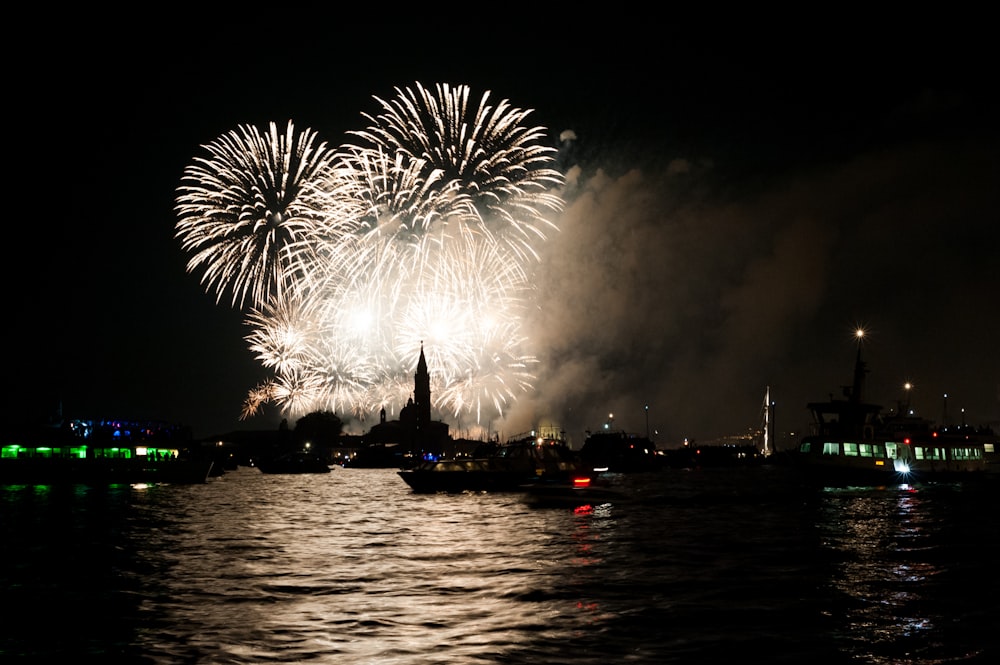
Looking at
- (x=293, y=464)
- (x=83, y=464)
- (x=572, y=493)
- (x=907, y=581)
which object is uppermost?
(x=83, y=464)

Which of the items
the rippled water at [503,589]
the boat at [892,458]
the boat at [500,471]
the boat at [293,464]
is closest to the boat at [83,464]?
the boat at [500,471]

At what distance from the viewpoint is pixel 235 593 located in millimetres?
24156

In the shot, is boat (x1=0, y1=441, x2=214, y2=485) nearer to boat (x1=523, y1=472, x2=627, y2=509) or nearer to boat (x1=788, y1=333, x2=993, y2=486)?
boat (x1=523, y1=472, x2=627, y2=509)

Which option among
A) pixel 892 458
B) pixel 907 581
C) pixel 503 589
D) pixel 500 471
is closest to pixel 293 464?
pixel 500 471

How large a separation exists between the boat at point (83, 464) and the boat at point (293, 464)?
2013 inches

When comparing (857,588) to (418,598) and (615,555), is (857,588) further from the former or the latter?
(418,598)

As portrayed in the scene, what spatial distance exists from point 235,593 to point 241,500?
4837 centimetres

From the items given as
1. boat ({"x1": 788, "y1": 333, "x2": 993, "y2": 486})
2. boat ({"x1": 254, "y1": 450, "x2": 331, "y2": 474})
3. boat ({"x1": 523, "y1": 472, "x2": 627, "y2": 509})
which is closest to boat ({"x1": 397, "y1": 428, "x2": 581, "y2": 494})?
boat ({"x1": 523, "y1": 472, "x2": 627, "y2": 509})

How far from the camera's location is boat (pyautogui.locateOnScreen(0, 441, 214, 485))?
322 feet

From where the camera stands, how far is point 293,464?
15525 cm

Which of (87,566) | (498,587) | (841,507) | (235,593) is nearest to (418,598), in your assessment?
(498,587)

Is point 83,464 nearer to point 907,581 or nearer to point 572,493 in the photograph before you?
point 572,493

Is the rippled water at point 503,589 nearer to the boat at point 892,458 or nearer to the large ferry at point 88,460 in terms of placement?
the boat at point 892,458

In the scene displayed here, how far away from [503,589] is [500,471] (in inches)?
2158
